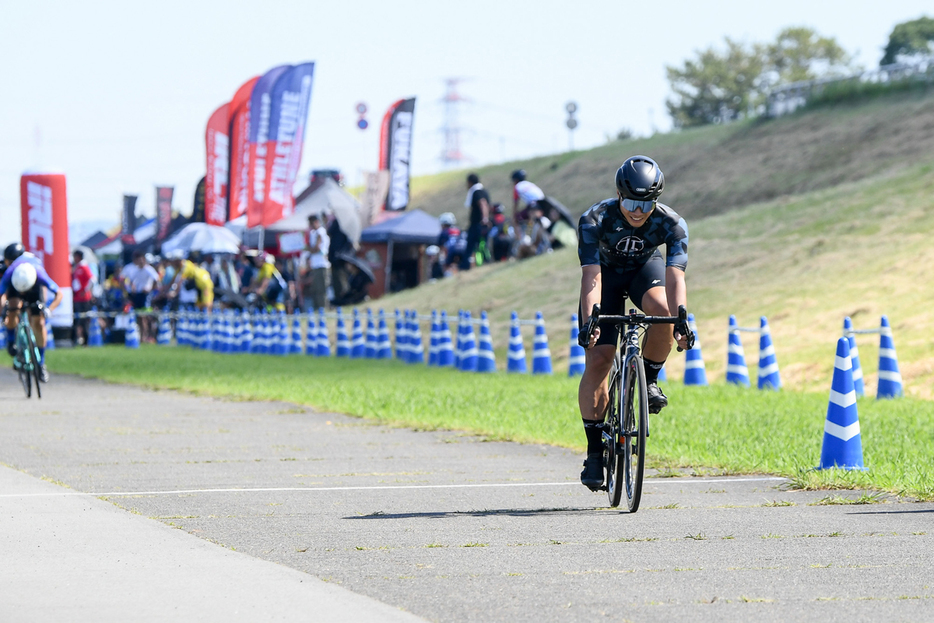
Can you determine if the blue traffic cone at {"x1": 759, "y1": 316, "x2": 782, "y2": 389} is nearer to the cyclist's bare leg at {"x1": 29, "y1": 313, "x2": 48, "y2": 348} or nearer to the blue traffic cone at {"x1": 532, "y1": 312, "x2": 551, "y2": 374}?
the blue traffic cone at {"x1": 532, "y1": 312, "x2": 551, "y2": 374}

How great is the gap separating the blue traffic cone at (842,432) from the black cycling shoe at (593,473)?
6.31 feet

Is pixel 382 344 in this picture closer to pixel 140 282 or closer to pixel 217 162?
pixel 140 282

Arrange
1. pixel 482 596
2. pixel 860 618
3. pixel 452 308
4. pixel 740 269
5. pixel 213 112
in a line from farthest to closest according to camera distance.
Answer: pixel 213 112 < pixel 452 308 < pixel 740 269 < pixel 482 596 < pixel 860 618

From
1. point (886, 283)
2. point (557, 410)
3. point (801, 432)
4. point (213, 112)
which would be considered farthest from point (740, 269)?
point (213, 112)

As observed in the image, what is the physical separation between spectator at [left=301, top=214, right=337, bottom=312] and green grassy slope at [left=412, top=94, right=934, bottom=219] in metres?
15.8

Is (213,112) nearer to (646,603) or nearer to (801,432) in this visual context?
(801,432)

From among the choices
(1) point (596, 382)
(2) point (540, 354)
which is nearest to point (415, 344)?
(2) point (540, 354)

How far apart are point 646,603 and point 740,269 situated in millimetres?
22705

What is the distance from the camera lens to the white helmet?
60.1ft

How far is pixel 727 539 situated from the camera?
7262 mm

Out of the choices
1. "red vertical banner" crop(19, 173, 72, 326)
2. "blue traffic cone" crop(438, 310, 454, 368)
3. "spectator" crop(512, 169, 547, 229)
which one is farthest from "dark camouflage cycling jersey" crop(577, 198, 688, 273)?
"red vertical banner" crop(19, 173, 72, 326)

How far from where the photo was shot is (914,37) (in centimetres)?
8994

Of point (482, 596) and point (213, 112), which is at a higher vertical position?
point (213, 112)

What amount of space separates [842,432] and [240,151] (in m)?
31.4
